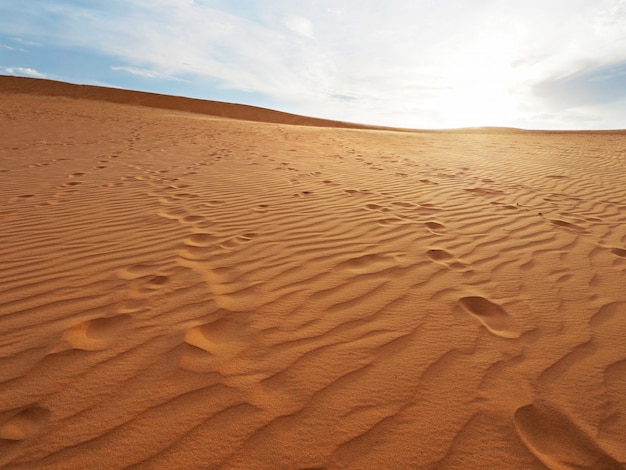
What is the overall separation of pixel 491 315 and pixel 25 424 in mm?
2419

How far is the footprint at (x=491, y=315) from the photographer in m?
1.98

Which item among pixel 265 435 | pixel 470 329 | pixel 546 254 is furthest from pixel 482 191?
pixel 265 435

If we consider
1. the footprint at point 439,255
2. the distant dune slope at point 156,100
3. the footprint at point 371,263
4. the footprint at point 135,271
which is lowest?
the footprint at point 135,271

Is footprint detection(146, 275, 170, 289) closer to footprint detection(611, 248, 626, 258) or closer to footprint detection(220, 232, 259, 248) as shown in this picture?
footprint detection(220, 232, 259, 248)

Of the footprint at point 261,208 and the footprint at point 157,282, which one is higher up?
the footprint at point 261,208

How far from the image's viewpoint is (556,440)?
1.36m

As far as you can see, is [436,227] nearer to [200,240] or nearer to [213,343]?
[200,240]

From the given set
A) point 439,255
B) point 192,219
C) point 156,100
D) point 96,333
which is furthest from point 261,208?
point 156,100

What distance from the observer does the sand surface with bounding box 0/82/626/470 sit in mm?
1336

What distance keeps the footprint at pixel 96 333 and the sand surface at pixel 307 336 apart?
0.03 ft

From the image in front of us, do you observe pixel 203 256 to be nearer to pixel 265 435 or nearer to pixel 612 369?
pixel 265 435

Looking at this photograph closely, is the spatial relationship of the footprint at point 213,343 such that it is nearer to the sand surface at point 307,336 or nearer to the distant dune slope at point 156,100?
the sand surface at point 307,336

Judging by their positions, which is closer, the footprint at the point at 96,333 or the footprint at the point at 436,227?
the footprint at the point at 96,333

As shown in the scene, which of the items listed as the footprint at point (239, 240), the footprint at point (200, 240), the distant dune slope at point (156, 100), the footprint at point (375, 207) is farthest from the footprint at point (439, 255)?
the distant dune slope at point (156, 100)
